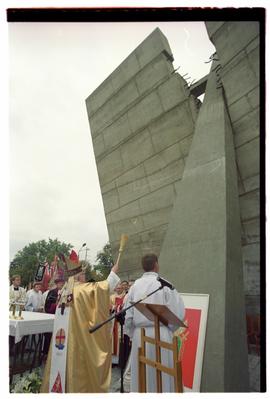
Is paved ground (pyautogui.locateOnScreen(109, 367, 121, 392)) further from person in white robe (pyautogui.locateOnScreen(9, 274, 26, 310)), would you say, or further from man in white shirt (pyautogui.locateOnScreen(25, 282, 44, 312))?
person in white robe (pyautogui.locateOnScreen(9, 274, 26, 310))

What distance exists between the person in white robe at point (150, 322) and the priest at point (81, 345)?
1.54ft

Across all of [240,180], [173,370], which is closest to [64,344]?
[173,370]

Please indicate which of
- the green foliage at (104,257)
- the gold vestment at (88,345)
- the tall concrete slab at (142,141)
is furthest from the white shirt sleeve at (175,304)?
the green foliage at (104,257)

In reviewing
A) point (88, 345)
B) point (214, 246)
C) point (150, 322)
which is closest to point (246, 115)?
point (214, 246)

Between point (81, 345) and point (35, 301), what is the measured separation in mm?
3712

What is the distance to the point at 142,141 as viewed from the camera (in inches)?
306

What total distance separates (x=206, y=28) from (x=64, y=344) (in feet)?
18.3

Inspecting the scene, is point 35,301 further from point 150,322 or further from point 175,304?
point 175,304

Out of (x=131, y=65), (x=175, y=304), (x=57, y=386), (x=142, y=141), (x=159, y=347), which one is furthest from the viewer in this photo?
(x=131, y=65)

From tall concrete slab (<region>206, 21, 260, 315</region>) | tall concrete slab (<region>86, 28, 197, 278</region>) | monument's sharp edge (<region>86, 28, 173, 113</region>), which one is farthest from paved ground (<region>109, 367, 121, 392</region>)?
monument's sharp edge (<region>86, 28, 173, 113</region>)

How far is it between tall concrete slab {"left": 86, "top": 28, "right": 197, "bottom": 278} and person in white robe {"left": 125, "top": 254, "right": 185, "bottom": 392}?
350 cm

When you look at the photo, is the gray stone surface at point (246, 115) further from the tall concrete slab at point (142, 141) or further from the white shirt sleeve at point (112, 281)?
the white shirt sleeve at point (112, 281)

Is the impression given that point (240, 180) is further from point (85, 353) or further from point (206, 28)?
point (85, 353)

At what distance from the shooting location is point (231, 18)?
4098 mm
